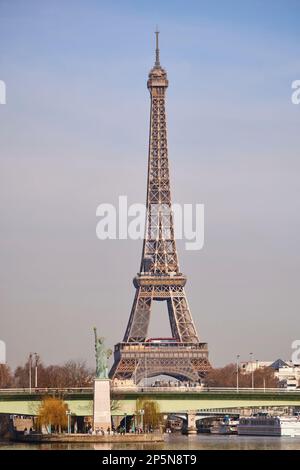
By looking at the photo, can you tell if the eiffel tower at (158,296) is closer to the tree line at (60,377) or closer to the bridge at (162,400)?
the tree line at (60,377)

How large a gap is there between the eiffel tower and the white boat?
1833cm

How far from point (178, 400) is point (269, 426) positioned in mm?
14657

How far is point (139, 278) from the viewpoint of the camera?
13775 cm

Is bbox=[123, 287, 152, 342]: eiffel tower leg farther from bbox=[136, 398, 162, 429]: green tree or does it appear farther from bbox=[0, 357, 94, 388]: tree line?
bbox=[136, 398, 162, 429]: green tree

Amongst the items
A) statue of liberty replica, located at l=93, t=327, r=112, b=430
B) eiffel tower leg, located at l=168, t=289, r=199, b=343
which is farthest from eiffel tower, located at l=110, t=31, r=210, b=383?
statue of liberty replica, located at l=93, t=327, r=112, b=430

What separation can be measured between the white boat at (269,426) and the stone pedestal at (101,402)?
2475cm

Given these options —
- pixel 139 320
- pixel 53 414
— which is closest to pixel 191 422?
pixel 139 320

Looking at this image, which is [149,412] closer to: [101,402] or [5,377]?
[101,402]

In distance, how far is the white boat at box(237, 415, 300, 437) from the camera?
110 metres

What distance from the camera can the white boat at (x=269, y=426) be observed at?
110m

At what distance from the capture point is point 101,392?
281 ft

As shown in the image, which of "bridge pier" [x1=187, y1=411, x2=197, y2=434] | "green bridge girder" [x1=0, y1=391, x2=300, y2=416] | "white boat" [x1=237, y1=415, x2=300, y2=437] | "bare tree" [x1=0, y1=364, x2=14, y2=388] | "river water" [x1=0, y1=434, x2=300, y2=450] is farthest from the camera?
"bare tree" [x1=0, y1=364, x2=14, y2=388]

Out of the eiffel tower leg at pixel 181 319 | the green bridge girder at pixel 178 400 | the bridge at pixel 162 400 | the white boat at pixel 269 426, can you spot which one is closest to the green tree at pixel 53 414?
the green bridge girder at pixel 178 400
